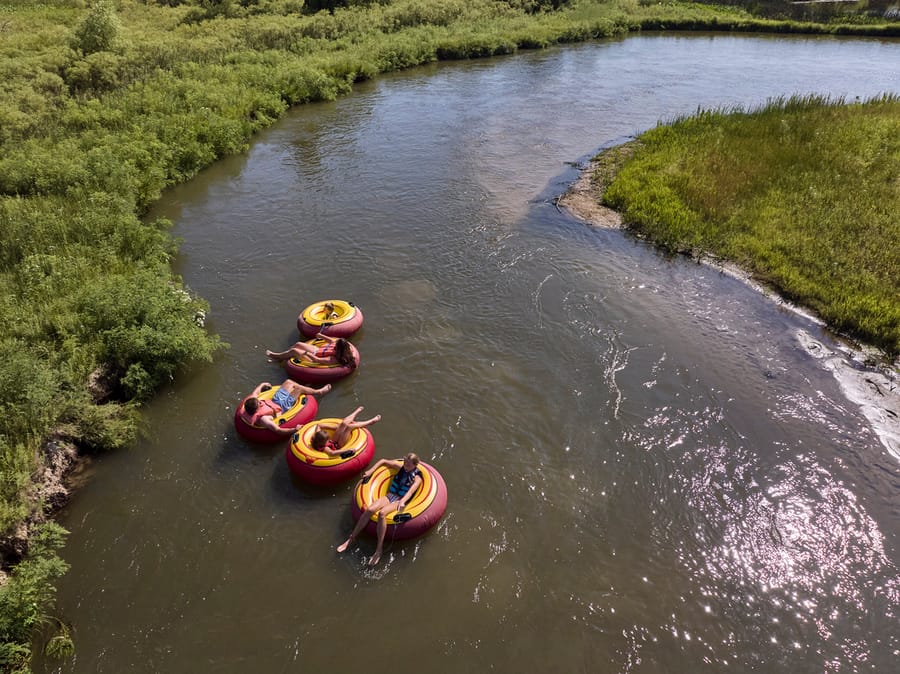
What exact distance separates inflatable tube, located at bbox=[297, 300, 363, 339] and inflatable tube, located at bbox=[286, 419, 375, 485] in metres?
2.92

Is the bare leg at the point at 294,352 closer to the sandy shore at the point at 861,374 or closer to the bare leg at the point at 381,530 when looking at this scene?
the bare leg at the point at 381,530

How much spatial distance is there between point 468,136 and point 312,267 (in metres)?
12.5

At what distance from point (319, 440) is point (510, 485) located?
3.35 metres


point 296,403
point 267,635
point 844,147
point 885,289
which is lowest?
point 267,635

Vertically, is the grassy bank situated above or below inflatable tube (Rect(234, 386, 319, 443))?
above

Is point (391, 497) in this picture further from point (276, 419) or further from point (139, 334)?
point (139, 334)

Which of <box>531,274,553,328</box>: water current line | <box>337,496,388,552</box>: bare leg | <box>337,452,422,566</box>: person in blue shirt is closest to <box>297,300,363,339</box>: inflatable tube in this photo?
<box>337,452,422,566</box>: person in blue shirt

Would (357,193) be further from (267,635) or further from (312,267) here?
(267,635)

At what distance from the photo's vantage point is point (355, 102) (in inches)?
1150

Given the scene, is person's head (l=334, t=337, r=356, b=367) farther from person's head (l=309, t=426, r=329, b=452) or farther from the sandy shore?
the sandy shore

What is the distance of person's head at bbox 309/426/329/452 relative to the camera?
9.36 metres

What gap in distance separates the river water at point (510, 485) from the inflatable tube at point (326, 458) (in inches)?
15.1

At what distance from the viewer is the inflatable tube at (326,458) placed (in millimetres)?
9203

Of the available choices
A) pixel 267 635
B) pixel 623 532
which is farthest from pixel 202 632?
pixel 623 532
